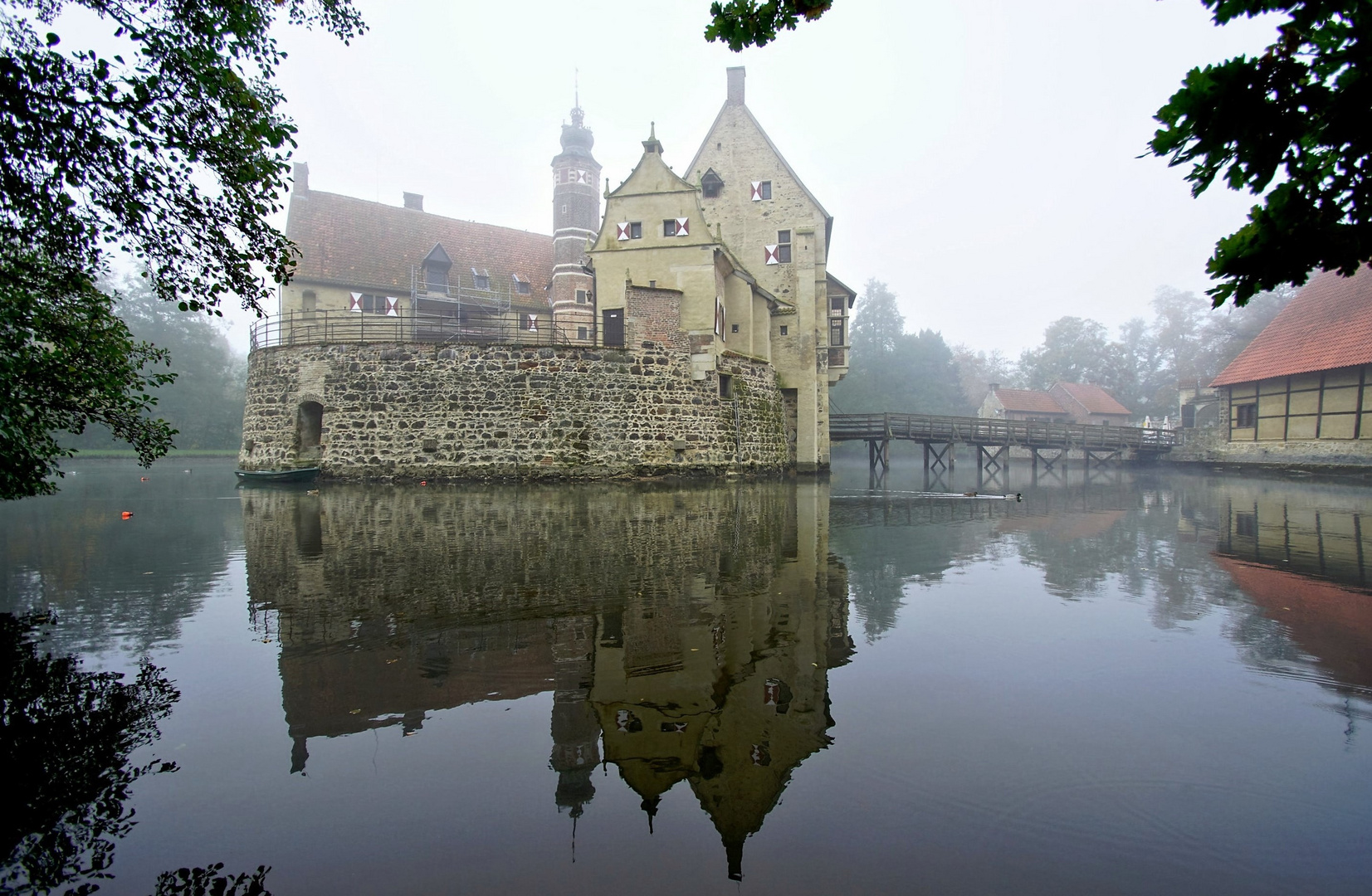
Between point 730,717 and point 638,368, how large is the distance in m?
18.0

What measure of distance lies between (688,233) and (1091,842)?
21.4 m

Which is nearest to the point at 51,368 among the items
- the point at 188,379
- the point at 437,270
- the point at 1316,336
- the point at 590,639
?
the point at 590,639

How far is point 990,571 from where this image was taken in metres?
8.40

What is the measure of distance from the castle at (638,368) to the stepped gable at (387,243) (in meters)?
6.16

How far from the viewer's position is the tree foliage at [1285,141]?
257cm

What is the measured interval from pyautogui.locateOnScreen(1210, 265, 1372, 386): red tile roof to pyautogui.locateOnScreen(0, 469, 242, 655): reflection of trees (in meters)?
37.0

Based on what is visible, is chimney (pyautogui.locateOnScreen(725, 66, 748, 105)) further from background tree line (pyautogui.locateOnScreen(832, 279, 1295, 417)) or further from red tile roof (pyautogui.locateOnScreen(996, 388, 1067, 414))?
red tile roof (pyautogui.locateOnScreen(996, 388, 1067, 414))

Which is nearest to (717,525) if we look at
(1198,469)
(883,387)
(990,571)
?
(990,571)

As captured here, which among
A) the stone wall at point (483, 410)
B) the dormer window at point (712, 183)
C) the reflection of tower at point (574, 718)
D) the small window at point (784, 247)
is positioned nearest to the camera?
the reflection of tower at point (574, 718)

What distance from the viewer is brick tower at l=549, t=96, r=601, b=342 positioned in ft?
123

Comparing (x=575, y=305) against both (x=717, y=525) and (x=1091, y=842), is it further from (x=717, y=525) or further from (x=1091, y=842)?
(x=1091, y=842)

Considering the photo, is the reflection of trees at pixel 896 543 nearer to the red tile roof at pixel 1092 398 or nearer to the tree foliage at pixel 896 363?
the tree foliage at pixel 896 363

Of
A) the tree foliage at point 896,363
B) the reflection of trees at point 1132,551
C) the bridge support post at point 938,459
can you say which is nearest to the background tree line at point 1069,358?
the tree foliage at point 896,363

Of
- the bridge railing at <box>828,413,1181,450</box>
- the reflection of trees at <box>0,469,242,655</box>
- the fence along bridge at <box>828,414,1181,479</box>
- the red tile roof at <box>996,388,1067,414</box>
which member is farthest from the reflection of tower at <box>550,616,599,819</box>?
the red tile roof at <box>996,388,1067,414</box>
